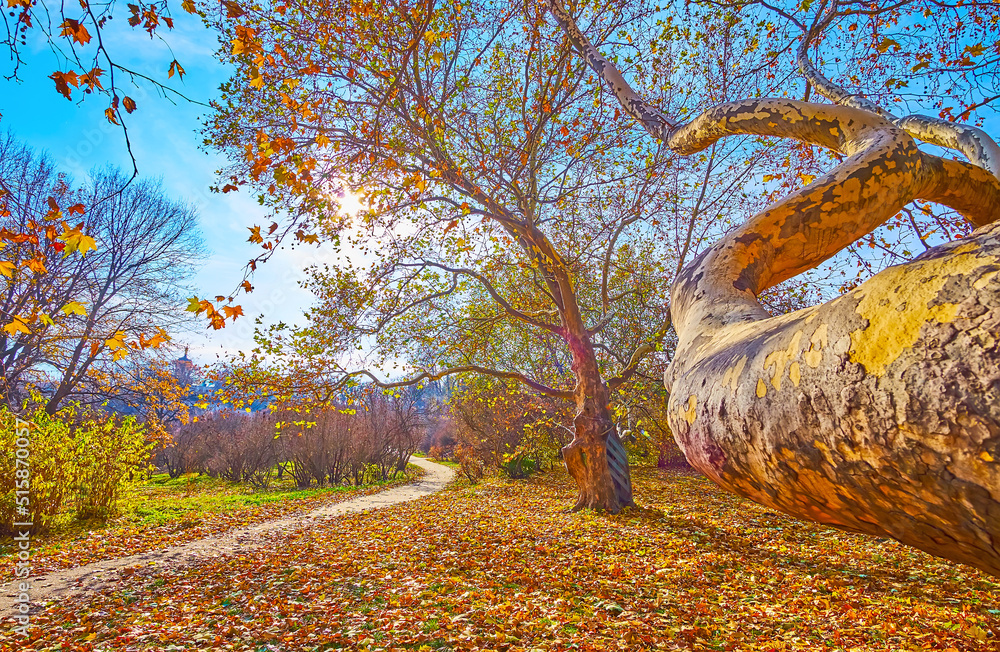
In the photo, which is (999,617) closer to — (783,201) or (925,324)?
(783,201)

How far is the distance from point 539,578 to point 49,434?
1063 centimetres

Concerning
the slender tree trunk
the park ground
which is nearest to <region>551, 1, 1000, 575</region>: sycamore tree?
the park ground

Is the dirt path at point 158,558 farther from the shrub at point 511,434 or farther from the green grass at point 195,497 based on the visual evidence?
the shrub at point 511,434

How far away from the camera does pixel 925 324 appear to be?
0.60m

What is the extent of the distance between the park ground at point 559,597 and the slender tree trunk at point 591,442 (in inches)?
45.5

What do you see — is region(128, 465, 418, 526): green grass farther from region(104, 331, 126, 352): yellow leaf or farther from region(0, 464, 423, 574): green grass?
region(104, 331, 126, 352): yellow leaf

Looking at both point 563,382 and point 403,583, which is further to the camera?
point 563,382

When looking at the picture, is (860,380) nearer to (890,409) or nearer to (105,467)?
(890,409)

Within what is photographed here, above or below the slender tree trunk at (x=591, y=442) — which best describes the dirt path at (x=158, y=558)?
below

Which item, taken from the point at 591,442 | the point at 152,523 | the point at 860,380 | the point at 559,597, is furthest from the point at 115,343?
the point at 152,523

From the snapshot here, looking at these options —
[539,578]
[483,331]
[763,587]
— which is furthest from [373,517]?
[763,587]

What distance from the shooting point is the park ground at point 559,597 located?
12.4 ft

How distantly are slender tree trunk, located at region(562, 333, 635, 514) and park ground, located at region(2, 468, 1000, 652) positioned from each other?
116 cm

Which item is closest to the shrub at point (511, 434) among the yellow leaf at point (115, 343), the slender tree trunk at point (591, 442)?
the slender tree trunk at point (591, 442)
